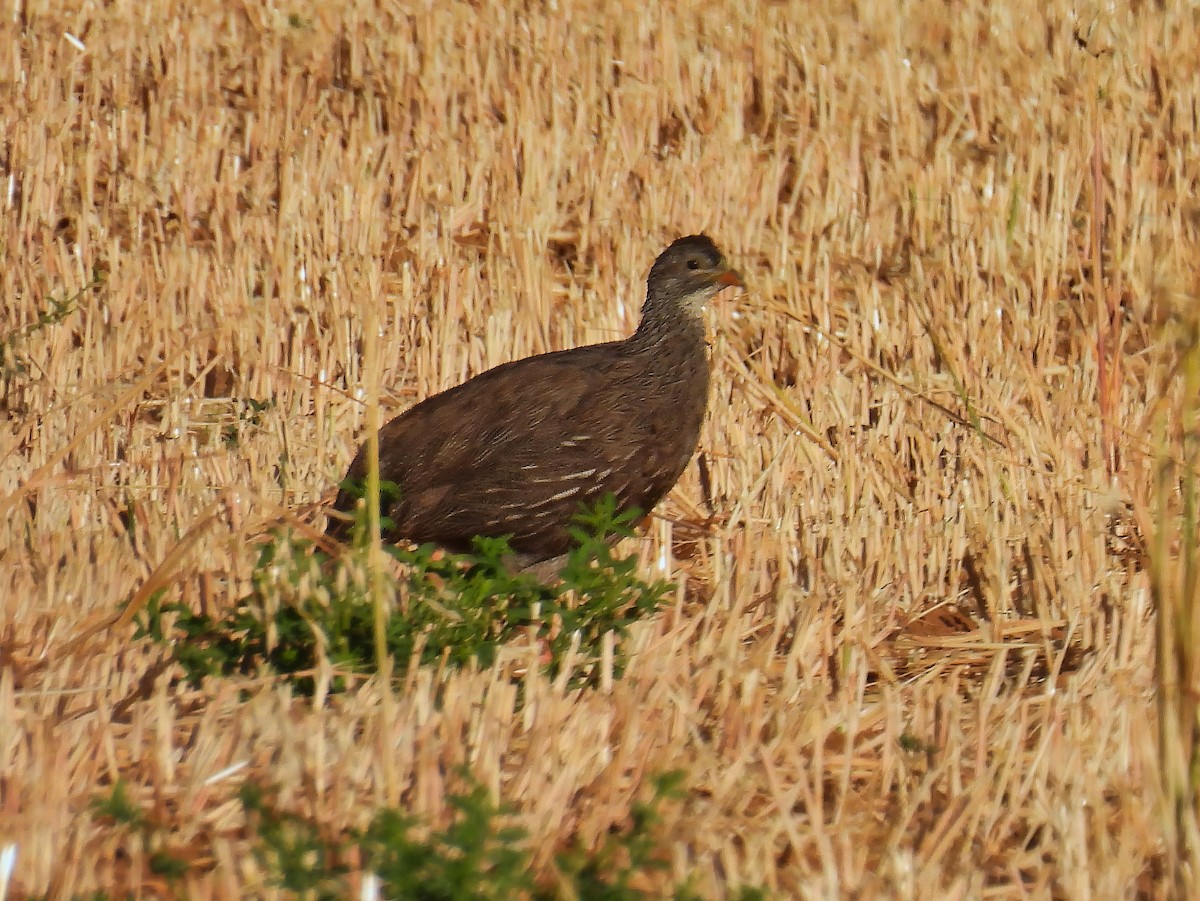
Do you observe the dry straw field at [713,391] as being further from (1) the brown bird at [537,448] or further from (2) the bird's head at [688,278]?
(2) the bird's head at [688,278]

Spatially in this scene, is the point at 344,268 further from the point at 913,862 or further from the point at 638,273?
the point at 913,862

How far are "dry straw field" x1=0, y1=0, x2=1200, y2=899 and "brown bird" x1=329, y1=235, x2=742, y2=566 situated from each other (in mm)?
318

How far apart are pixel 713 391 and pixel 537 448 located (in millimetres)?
1691

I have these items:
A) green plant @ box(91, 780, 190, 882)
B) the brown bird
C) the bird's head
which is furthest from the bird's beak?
green plant @ box(91, 780, 190, 882)

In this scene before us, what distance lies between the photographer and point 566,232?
8359 millimetres

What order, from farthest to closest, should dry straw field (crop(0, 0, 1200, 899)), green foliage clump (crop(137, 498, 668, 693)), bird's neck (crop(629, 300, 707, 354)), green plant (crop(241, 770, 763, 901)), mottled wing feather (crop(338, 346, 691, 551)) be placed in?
bird's neck (crop(629, 300, 707, 354)) < mottled wing feather (crop(338, 346, 691, 551)) < green foliage clump (crop(137, 498, 668, 693)) < dry straw field (crop(0, 0, 1200, 899)) < green plant (crop(241, 770, 763, 901))

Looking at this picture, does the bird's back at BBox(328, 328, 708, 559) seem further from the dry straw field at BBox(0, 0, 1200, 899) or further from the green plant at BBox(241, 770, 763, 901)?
the green plant at BBox(241, 770, 763, 901)

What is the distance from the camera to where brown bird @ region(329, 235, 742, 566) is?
5.89 m

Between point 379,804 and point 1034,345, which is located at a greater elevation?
point 1034,345

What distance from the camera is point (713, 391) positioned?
7.45 metres

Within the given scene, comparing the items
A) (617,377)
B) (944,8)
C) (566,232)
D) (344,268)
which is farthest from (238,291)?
(944,8)

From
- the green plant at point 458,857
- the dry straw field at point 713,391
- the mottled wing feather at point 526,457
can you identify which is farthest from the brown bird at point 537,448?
the green plant at point 458,857

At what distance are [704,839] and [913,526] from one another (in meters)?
2.66

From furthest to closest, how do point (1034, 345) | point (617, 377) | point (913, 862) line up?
point (1034, 345), point (617, 377), point (913, 862)
